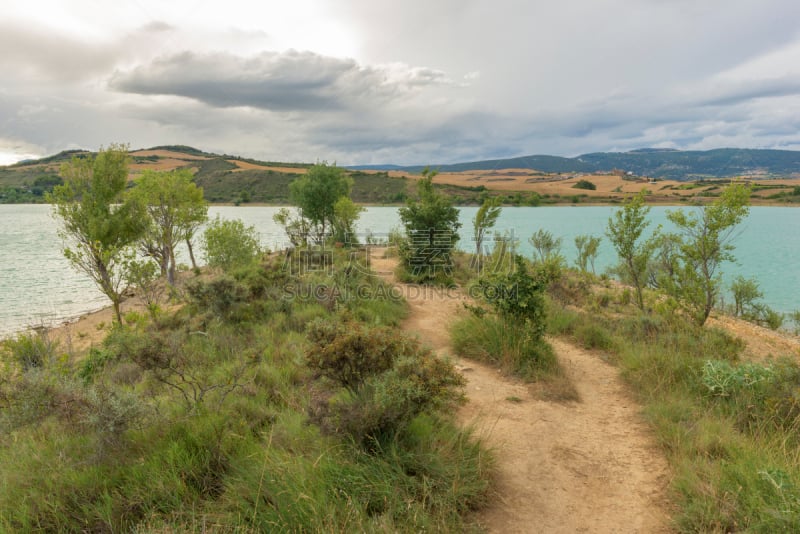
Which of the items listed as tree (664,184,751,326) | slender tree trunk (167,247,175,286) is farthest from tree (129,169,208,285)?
tree (664,184,751,326)

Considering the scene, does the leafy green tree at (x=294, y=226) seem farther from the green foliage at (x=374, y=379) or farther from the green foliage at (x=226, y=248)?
the green foliage at (x=374, y=379)

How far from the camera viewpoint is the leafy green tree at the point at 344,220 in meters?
28.9

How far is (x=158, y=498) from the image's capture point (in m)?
3.44

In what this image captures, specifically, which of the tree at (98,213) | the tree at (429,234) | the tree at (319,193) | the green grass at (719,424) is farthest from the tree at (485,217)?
the tree at (98,213)

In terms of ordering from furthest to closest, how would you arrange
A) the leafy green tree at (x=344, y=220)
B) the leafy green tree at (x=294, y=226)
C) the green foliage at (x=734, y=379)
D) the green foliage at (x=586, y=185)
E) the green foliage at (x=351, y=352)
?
the green foliage at (x=586, y=185)
the leafy green tree at (x=294, y=226)
the leafy green tree at (x=344, y=220)
the green foliage at (x=734, y=379)
the green foliage at (x=351, y=352)

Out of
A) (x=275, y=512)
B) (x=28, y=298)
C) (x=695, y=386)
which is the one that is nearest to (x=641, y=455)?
(x=695, y=386)

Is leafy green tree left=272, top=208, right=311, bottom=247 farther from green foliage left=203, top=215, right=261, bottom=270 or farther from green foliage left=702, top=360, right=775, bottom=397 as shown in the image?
green foliage left=702, top=360, right=775, bottom=397

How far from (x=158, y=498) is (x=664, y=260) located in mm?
20836

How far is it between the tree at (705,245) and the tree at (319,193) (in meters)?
24.3

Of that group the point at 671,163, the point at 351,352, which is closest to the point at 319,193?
the point at 351,352

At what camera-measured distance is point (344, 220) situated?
97.1 ft

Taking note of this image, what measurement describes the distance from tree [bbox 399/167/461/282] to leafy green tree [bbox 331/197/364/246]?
11647mm

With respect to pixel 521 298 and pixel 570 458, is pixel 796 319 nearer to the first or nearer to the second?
pixel 521 298

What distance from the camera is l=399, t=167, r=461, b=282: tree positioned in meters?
16.8
